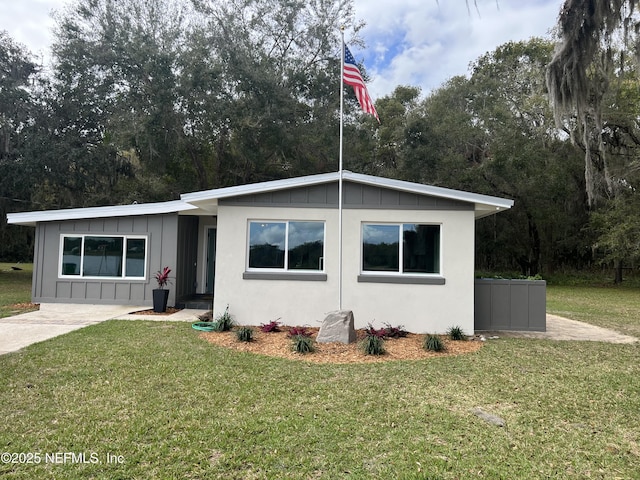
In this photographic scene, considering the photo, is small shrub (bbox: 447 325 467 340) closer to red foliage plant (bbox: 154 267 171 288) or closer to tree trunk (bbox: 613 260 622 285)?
red foliage plant (bbox: 154 267 171 288)

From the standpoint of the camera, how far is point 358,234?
25.5ft


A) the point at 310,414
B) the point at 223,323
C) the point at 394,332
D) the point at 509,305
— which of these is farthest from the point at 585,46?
the point at 223,323

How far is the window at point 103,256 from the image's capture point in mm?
10383

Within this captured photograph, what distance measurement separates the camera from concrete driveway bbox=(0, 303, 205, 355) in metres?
6.55

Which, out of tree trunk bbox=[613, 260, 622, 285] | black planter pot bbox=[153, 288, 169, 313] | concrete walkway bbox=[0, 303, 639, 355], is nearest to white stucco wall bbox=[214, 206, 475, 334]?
concrete walkway bbox=[0, 303, 639, 355]

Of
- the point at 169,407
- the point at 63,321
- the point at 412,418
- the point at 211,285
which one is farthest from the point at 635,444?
the point at 211,285

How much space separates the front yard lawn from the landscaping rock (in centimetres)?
116

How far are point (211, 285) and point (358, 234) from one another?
5.60m

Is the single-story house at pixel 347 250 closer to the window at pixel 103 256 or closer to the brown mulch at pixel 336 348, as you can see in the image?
the brown mulch at pixel 336 348

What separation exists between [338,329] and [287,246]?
209 centimetres

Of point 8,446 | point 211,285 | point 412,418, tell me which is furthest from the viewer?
point 211,285

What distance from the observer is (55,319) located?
834cm

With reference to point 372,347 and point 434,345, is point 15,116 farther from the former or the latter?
point 434,345

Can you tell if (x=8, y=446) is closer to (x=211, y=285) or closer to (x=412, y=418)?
(x=412, y=418)
